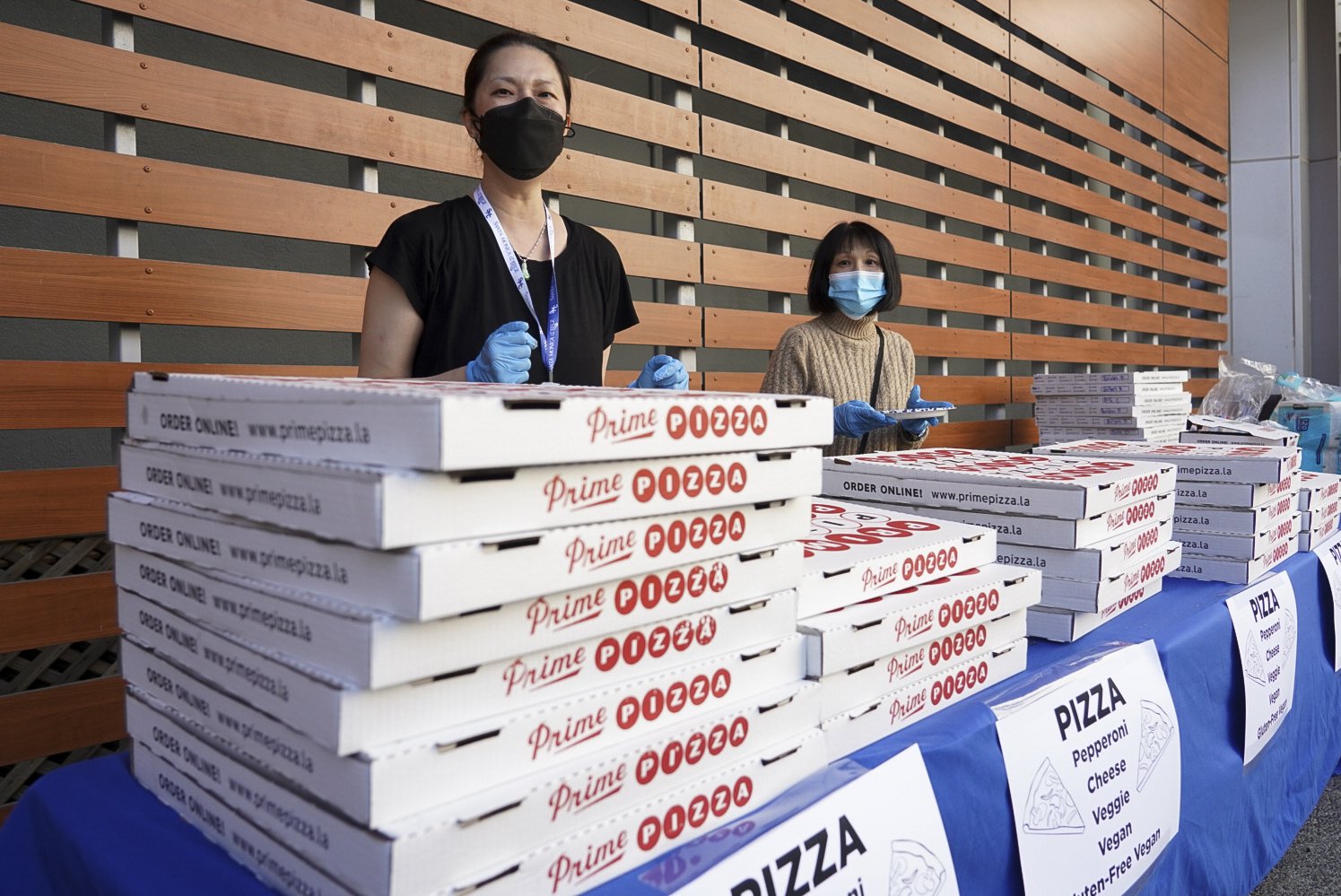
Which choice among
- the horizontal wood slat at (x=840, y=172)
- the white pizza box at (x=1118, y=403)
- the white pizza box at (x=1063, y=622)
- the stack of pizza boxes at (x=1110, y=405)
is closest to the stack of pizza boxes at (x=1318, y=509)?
the white pizza box at (x=1063, y=622)

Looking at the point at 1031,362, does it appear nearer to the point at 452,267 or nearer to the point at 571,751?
the point at 452,267

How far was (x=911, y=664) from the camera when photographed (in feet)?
2.92

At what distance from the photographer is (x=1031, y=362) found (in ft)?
17.0

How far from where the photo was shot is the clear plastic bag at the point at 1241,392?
363cm

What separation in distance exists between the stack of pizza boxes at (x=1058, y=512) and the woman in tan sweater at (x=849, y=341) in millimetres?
985

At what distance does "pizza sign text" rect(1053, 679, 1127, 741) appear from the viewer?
38.4 inches

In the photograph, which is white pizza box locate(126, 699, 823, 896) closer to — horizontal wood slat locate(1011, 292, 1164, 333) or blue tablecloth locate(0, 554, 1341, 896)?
blue tablecloth locate(0, 554, 1341, 896)

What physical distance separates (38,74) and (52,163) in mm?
155

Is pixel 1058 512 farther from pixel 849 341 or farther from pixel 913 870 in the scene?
pixel 849 341

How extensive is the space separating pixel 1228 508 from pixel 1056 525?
0.61 m

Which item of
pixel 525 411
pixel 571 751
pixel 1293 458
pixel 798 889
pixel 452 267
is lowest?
pixel 798 889

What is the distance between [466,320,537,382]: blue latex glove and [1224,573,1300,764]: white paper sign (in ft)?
3.61

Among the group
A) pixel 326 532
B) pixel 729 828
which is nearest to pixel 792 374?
pixel 729 828

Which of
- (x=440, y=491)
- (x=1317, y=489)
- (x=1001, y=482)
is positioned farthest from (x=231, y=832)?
(x=1317, y=489)
